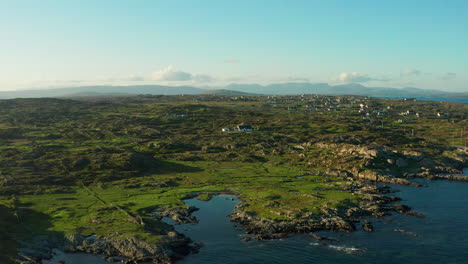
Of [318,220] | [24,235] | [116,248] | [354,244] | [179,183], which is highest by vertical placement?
[318,220]

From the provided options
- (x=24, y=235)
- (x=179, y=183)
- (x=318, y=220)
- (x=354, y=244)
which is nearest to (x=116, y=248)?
(x=24, y=235)

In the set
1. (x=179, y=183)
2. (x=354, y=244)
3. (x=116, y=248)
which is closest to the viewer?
(x=116, y=248)

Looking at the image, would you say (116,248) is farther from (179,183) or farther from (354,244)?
(179,183)

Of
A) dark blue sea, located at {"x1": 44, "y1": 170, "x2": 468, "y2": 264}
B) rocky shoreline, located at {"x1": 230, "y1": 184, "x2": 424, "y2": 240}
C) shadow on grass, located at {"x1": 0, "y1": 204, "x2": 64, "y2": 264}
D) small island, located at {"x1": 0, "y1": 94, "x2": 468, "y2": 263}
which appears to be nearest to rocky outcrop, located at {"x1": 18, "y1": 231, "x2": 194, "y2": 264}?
shadow on grass, located at {"x1": 0, "y1": 204, "x2": 64, "y2": 264}

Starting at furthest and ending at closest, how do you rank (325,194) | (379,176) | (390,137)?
(390,137), (379,176), (325,194)

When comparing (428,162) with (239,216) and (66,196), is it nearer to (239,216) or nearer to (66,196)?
(239,216)

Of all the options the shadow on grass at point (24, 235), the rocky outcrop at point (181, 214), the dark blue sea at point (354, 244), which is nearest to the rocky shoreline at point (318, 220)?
the dark blue sea at point (354, 244)

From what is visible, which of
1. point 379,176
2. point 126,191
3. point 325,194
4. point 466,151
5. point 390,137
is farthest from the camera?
point 390,137

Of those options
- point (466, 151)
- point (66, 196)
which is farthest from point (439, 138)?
point (66, 196)
